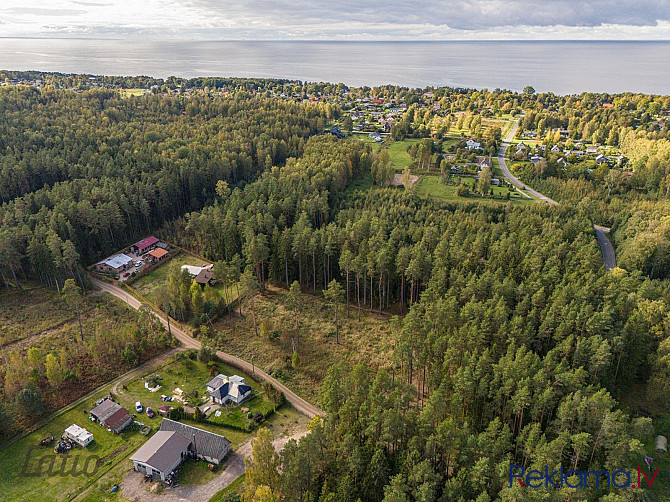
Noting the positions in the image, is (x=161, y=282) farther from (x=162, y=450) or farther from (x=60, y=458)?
(x=162, y=450)

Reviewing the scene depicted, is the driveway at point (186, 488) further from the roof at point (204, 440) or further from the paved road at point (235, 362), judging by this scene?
the paved road at point (235, 362)

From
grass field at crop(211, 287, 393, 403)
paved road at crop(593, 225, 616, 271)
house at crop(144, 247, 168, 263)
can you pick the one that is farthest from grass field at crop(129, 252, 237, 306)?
paved road at crop(593, 225, 616, 271)

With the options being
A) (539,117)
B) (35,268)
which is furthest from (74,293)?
(539,117)

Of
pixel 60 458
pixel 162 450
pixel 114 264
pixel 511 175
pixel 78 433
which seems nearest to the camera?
pixel 162 450

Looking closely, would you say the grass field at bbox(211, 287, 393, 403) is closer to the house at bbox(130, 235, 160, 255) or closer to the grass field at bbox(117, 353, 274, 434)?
the grass field at bbox(117, 353, 274, 434)

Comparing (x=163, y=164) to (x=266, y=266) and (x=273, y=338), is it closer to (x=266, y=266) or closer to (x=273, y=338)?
(x=266, y=266)

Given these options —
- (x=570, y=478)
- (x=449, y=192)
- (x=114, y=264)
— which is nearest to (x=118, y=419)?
(x=114, y=264)
